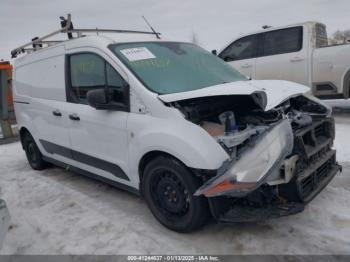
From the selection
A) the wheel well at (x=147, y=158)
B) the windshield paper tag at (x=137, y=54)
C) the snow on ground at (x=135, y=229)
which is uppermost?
the windshield paper tag at (x=137, y=54)

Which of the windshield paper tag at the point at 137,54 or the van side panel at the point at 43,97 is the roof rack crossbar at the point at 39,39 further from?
the windshield paper tag at the point at 137,54

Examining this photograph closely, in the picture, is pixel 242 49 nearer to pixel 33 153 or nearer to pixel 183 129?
pixel 33 153

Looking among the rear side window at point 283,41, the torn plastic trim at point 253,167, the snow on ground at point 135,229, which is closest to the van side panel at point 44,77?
the snow on ground at point 135,229

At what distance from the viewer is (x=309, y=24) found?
775 centimetres

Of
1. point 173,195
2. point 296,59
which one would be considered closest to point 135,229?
point 173,195

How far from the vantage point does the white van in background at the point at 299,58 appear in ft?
24.8

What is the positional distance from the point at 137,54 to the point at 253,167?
1.84m

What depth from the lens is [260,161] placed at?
283 centimetres

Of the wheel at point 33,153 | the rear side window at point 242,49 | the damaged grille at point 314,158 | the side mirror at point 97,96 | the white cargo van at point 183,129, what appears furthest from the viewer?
the rear side window at point 242,49

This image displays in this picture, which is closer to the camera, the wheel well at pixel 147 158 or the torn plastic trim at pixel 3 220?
the torn plastic trim at pixel 3 220

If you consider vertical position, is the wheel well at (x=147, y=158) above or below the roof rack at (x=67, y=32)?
below

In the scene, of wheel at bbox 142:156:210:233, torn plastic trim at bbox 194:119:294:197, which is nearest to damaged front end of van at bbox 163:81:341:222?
torn plastic trim at bbox 194:119:294:197

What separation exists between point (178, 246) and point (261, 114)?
1502 mm

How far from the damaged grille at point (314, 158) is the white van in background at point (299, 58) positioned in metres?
4.19
